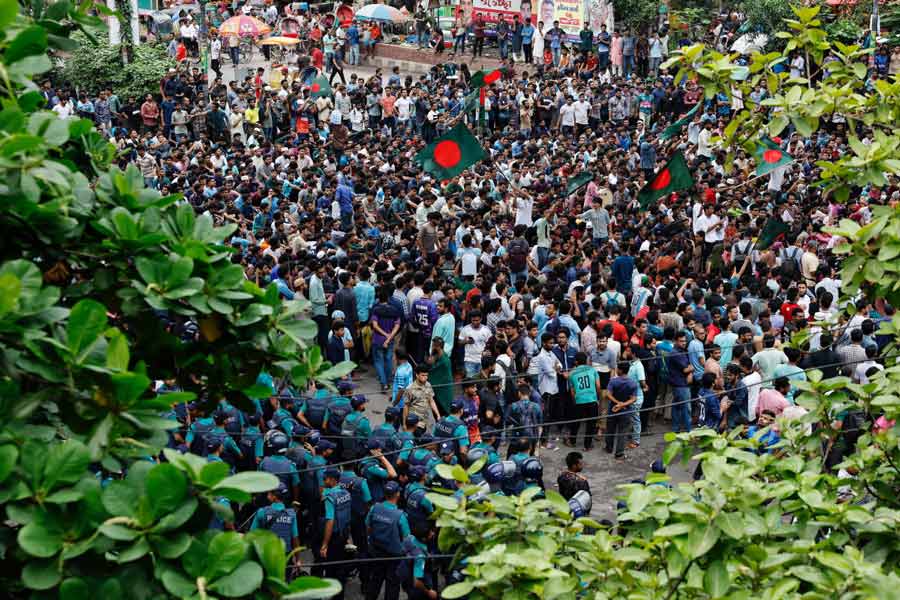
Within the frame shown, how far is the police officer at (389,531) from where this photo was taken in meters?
9.37

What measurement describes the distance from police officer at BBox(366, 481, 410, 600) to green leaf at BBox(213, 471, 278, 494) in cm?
576

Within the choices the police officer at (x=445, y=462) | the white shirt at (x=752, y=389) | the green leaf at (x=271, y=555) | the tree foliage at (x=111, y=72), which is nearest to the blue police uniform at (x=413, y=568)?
the police officer at (x=445, y=462)

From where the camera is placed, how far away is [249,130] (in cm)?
2608

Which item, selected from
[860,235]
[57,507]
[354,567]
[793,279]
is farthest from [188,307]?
[793,279]

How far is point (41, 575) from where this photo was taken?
3.49 m

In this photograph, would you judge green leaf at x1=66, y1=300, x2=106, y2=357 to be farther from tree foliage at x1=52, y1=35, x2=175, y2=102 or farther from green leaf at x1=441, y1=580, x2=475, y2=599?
tree foliage at x1=52, y1=35, x2=175, y2=102

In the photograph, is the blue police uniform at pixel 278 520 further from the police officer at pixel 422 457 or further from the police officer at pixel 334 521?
the police officer at pixel 422 457

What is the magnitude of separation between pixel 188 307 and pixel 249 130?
22.5 m

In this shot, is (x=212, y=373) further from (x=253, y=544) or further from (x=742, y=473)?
(x=742, y=473)

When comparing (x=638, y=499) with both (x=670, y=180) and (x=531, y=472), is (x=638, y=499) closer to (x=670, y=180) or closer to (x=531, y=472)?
(x=531, y=472)

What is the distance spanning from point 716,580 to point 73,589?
2.15 metres

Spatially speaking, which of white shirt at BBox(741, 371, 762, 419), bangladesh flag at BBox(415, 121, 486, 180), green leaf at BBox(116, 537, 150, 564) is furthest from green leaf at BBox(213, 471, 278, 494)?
bangladesh flag at BBox(415, 121, 486, 180)

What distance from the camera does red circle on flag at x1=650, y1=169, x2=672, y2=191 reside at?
1607 cm

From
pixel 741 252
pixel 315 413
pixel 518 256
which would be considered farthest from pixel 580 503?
pixel 741 252
